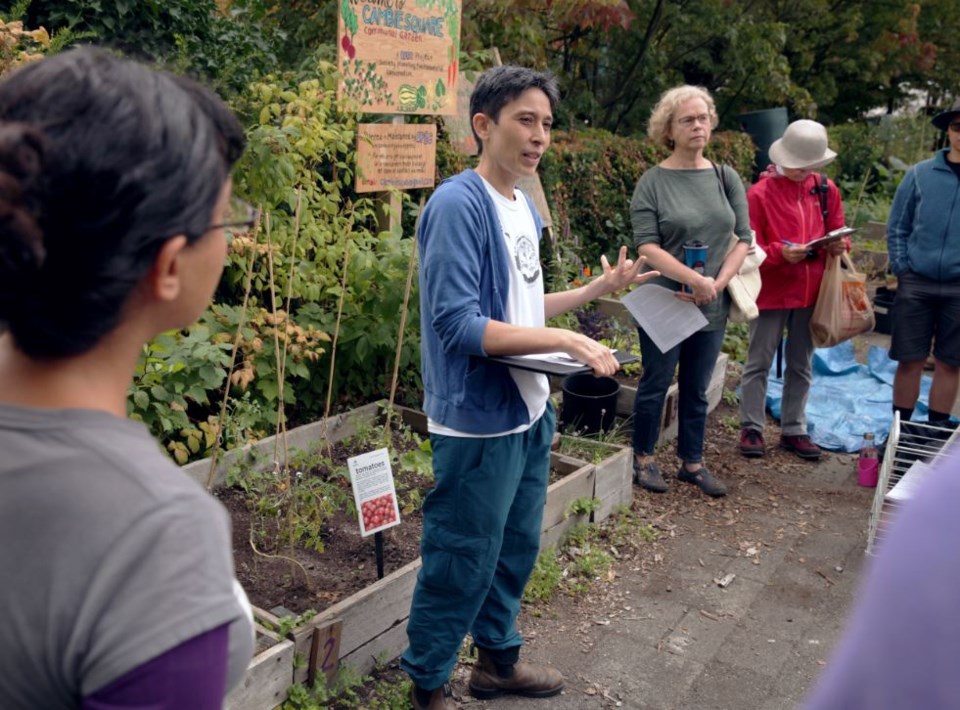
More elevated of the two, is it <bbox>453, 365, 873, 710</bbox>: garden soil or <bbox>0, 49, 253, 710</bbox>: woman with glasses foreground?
<bbox>0, 49, 253, 710</bbox>: woman with glasses foreground

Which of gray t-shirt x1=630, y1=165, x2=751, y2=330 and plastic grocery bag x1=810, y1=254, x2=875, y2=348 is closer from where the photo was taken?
gray t-shirt x1=630, y1=165, x2=751, y2=330

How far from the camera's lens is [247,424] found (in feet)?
14.0

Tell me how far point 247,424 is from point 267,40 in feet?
14.0

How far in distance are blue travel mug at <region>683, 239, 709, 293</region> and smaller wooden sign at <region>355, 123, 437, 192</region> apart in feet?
4.96

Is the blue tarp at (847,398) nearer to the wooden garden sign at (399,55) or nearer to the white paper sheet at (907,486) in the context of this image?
the white paper sheet at (907,486)

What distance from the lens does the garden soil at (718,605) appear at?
11.9ft

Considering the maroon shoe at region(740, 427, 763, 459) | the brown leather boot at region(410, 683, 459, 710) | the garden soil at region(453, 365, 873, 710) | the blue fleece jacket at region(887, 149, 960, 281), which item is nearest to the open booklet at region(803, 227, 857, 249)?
the blue fleece jacket at region(887, 149, 960, 281)

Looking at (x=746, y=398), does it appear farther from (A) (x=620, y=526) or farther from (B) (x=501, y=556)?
(B) (x=501, y=556)

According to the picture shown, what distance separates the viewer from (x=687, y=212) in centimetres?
489

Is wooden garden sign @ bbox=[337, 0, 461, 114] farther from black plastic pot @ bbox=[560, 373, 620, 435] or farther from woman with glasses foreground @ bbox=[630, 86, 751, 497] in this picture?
black plastic pot @ bbox=[560, 373, 620, 435]

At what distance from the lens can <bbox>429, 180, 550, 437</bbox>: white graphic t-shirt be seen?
292 centimetres

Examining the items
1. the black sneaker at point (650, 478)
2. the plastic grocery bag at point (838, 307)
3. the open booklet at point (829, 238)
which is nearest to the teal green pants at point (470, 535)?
the black sneaker at point (650, 478)

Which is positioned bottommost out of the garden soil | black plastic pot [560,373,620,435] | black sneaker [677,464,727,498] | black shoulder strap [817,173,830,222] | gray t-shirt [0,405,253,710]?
→ the garden soil

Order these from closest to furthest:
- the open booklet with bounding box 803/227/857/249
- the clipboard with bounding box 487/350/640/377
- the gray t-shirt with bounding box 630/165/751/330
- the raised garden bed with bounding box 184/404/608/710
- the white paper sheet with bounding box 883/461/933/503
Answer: the clipboard with bounding box 487/350/640/377 → the raised garden bed with bounding box 184/404/608/710 → the white paper sheet with bounding box 883/461/933/503 → the gray t-shirt with bounding box 630/165/751/330 → the open booklet with bounding box 803/227/857/249
